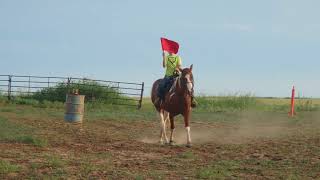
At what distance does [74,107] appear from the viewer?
18750 mm

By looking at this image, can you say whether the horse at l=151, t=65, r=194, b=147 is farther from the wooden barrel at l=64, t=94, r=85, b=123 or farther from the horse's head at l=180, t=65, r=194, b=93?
the wooden barrel at l=64, t=94, r=85, b=123

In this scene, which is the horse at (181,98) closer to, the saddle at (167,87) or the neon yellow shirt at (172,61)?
the saddle at (167,87)

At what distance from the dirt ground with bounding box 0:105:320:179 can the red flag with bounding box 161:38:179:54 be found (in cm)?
248

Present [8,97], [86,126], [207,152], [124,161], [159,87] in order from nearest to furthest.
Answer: [124,161], [207,152], [159,87], [86,126], [8,97]

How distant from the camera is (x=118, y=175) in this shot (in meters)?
9.02

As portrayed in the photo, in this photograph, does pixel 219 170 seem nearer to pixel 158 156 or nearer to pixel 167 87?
pixel 158 156

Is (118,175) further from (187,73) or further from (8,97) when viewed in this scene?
(8,97)

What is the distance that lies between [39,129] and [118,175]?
8549mm

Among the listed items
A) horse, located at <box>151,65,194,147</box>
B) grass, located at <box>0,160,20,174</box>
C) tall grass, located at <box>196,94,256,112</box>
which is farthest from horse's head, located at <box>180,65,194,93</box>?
tall grass, located at <box>196,94,256,112</box>

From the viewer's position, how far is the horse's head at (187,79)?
13594mm

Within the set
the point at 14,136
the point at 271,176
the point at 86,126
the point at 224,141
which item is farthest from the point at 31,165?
the point at 86,126

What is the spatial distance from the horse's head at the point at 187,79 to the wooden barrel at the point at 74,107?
5.96 m

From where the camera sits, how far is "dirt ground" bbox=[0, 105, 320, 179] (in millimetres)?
9250

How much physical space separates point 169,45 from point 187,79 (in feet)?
A: 4.63
